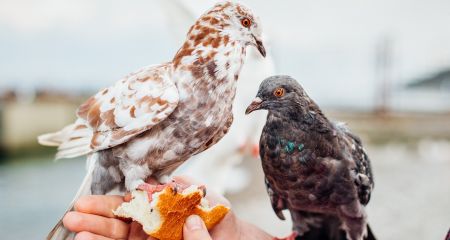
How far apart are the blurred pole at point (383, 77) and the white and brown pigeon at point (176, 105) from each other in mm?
753

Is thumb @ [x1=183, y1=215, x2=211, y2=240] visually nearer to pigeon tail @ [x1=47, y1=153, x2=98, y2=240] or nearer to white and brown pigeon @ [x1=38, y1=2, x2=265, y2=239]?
white and brown pigeon @ [x1=38, y1=2, x2=265, y2=239]

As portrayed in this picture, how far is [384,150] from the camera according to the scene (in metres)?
1.64

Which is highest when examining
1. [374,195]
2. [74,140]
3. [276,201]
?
[74,140]

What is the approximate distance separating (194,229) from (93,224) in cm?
24

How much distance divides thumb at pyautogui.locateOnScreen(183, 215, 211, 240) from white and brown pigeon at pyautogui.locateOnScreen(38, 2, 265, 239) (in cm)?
13

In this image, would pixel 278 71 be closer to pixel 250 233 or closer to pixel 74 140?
pixel 250 233

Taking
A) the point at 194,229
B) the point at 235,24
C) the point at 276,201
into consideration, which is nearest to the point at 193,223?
the point at 194,229

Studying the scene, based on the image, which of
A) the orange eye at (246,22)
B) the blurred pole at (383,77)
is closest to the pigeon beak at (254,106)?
the orange eye at (246,22)

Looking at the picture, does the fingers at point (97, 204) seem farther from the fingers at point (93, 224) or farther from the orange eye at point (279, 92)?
the orange eye at point (279, 92)

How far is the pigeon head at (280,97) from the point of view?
85 centimetres

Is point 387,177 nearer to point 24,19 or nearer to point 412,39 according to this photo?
point 412,39

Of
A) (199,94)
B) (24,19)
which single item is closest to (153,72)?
(199,94)

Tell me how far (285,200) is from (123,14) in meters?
1.22

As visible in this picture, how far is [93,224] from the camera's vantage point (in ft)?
3.27
